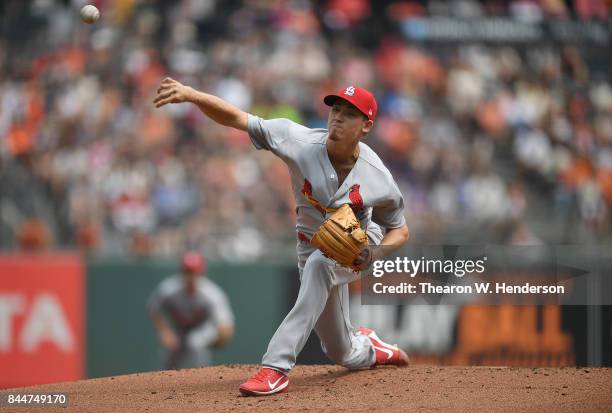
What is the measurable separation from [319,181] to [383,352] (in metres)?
1.36

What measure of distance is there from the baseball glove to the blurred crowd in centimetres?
566

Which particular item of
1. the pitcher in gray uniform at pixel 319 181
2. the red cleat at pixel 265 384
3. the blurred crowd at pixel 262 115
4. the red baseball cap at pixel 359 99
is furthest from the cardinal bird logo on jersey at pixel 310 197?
the blurred crowd at pixel 262 115

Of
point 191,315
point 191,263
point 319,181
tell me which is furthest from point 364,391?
point 191,315

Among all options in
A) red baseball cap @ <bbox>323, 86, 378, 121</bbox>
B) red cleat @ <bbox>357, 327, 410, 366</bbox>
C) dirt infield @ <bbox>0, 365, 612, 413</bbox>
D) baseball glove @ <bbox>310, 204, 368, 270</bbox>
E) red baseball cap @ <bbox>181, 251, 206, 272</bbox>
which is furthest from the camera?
red baseball cap @ <bbox>181, 251, 206, 272</bbox>

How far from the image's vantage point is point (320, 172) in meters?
5.20

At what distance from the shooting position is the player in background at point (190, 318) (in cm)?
938

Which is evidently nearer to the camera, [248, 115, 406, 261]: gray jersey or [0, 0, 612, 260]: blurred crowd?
[248, 115, 406, 261]: gray jersey

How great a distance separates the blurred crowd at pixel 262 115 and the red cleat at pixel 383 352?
4.75 m

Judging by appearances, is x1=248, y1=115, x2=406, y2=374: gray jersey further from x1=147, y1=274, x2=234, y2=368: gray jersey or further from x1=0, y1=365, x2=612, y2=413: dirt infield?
x1=147, y1=274, x2=234, y2=368: gray jersey

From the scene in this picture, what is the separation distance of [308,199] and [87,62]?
8.90m

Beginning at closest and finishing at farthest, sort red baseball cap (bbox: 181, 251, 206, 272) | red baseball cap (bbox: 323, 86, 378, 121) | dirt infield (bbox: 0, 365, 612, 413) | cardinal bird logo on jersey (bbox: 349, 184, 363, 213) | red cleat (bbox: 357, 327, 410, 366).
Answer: dirt infield (bbox: 0, 365, 612, 413)
red baseball cap (bbox: 323, 86, 378, 121)
cardinal bird logo on jersey (bbox: 349, 184, 363, 213)
red cleat (bbox: 357, 327, 410, 366)
red baseball cap (bbox: 181, 251, 206, 272)

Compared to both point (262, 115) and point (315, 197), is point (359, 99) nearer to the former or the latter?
point (315, 197)

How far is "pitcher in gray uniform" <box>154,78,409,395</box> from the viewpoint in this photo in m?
5.15

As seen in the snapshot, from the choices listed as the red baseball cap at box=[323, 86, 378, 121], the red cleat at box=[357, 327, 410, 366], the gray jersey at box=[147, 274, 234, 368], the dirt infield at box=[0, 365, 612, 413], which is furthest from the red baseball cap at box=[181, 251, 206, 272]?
the red baseball cap at box=[323, 86, 378, 121]
